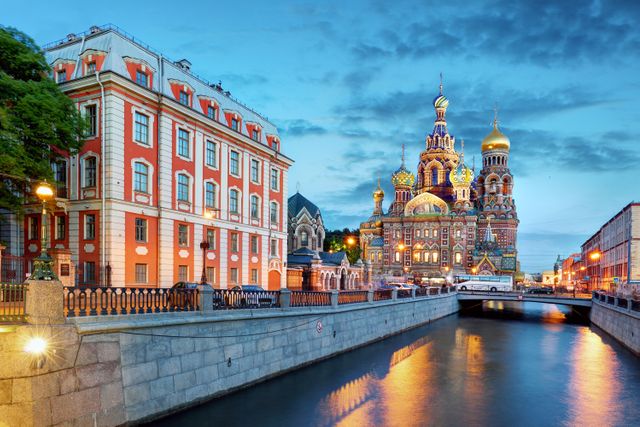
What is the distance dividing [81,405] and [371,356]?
1830 cm

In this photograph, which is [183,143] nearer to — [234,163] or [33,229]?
[234,163]

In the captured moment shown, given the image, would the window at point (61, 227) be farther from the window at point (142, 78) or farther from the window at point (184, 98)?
the window at point (184, 98)

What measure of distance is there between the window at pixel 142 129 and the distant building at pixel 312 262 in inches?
925

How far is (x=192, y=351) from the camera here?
1686 cm

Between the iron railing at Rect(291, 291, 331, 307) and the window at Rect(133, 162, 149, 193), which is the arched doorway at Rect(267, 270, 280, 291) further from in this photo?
the window at Rect(133, 162, 149, 193)

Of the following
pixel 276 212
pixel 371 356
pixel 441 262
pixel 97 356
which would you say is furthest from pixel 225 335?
pixel 441 262

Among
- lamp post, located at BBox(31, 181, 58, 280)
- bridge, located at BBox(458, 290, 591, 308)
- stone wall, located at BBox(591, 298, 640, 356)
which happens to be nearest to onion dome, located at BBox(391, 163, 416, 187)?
bridge, located at BBox(458, 290, 591, 308)

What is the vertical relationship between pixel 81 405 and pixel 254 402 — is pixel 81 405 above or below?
above

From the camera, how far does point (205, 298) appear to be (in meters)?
17.8

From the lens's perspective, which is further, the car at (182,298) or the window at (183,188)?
the window at (183,188)

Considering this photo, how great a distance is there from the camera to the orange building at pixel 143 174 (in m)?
25.4

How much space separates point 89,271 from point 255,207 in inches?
574

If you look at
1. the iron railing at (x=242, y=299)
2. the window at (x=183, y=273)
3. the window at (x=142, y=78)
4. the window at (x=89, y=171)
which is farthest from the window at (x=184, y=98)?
the iron railing at (x=242, y=299)

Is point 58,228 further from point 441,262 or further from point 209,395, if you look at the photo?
point 441,262
